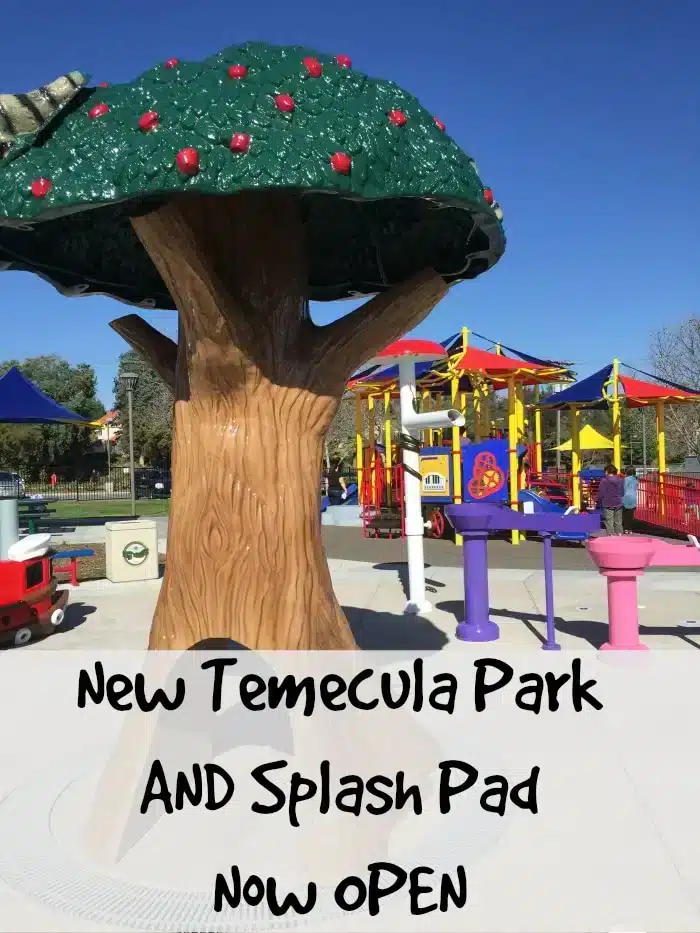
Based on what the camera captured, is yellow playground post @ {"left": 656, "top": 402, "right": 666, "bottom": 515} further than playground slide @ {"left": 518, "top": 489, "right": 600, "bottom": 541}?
Yes

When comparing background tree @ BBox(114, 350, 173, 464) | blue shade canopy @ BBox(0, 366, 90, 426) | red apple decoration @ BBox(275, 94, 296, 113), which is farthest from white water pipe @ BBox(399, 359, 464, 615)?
background tree @ BBox(114, 350, 173, 464)

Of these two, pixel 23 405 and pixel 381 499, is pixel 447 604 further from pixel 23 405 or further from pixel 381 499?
pixel 23 405

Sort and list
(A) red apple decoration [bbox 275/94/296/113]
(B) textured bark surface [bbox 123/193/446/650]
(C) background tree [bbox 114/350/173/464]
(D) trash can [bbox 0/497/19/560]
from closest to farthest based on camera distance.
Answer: (A) red apple decoration [bbox 275/94/296/113], (B) textured bark surface [bbox 123/193/446/650], (D) trash can [bbox 0/497/19/560], (C) background tree [bbox 114/350/173/464]

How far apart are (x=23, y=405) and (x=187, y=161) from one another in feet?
49.2

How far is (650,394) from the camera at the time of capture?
53.5 ft

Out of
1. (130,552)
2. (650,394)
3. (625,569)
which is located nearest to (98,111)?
(625,569)

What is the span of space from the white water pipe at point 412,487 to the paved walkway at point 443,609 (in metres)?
0.22

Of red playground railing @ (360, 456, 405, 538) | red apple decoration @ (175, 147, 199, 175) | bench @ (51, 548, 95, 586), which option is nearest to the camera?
red apple decoration @ (175, 147, 199, 175)

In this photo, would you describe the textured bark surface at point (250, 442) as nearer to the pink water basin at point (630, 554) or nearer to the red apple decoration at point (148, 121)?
the red apple decoration at point (148, 121)

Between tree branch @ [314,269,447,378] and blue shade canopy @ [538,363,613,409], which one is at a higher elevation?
blue shade canopy @ [538,363,613,409]

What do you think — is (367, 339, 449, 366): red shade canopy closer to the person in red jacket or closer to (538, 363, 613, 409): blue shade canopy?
the person in red jacket

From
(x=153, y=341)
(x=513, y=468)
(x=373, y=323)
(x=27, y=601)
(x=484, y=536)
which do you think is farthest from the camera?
(x=513, y=468)

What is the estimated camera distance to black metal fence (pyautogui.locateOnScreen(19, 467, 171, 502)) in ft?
109

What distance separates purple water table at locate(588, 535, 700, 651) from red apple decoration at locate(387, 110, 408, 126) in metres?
3.93
